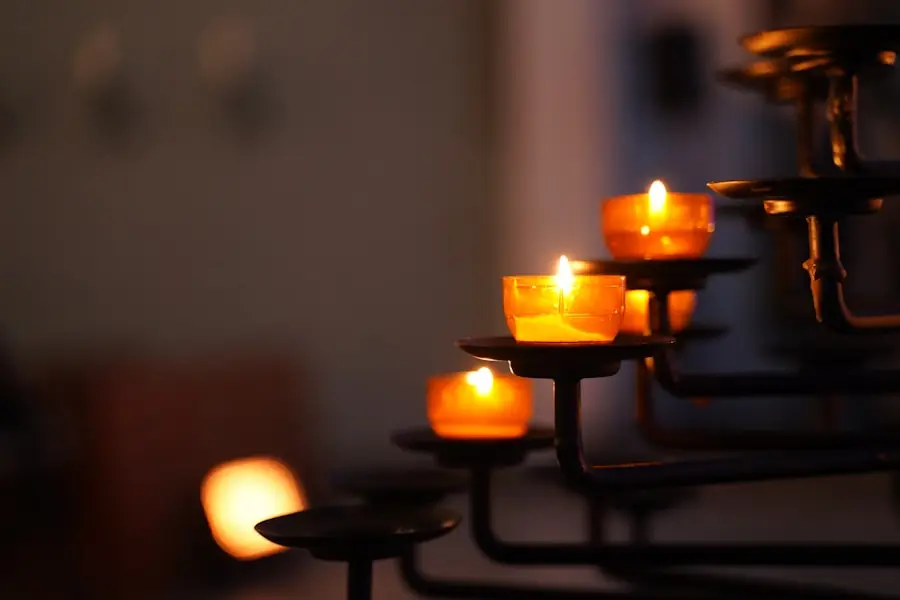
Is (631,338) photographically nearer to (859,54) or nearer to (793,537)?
(859,54)

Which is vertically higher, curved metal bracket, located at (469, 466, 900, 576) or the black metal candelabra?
the black metal candelabra

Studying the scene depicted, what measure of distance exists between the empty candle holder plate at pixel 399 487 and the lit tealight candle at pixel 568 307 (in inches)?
9.5

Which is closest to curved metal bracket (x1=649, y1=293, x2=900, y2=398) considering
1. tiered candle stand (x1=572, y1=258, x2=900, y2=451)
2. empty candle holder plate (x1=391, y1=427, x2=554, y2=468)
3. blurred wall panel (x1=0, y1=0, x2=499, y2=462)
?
tiered candle stand (x1=572, y1=258, x2=900, y2=451)

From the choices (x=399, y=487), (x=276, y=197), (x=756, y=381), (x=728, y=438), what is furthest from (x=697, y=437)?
(x=276, y=197)

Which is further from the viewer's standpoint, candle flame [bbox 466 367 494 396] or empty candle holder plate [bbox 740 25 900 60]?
candle flame [bbox 466 367 494 396]

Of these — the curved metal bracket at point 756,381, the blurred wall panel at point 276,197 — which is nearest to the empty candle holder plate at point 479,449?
the curved metal bracket at point 756,381

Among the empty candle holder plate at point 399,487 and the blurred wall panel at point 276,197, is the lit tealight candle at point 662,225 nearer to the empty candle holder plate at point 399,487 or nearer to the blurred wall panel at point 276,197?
the empty candle holder plate at point 399,487

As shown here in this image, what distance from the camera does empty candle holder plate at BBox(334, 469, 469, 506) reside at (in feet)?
2.64

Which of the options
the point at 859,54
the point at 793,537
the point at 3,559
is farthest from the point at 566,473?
the point at 3,559

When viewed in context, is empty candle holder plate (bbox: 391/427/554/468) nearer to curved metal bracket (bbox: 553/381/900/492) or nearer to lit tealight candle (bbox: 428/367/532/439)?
lit tealight candle (bbox: 428/367/532/439)

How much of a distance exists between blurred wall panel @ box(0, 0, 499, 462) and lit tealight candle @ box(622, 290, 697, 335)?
1.51 meters

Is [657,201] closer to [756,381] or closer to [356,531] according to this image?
[756,381]

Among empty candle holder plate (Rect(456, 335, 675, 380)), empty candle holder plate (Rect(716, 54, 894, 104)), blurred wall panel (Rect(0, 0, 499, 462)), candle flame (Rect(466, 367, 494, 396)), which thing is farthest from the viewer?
blurred wall panel (Rect(0, 0, 499, 462))

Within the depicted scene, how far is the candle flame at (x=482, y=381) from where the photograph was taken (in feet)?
2.54
